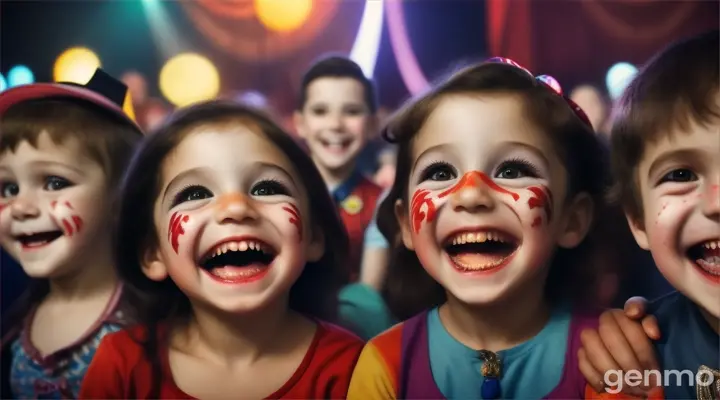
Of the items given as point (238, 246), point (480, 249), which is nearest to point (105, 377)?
point (238, 246)

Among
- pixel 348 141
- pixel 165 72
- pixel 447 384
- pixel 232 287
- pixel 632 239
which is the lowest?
pixel 447 384

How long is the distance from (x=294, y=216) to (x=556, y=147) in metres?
0.42

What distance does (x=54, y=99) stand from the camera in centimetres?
111

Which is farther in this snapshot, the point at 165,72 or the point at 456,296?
the point at 165,72

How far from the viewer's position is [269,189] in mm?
1051

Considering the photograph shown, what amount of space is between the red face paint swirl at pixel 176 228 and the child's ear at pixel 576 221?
59cm

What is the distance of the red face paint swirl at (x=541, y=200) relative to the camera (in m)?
0.99

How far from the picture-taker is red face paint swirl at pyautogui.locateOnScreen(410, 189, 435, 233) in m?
1.01

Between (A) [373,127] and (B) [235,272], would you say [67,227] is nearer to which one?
(B) [235,272]

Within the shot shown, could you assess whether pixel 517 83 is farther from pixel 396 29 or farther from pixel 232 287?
pixel 232 287

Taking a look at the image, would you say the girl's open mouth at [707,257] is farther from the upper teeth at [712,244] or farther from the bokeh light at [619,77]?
the bokeh light at [619,77]

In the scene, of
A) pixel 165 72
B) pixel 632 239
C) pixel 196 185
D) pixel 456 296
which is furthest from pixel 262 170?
pixel 632 239

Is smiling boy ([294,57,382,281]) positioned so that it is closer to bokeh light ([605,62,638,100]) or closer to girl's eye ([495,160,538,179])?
girl's eye ([495,160,538,179])

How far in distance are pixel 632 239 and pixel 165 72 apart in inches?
32.2
